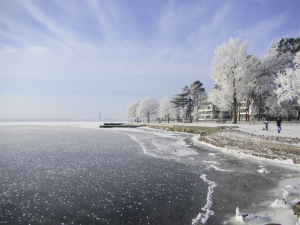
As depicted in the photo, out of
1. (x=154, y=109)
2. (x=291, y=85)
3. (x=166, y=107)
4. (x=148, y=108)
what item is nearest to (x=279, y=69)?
(x=291, y=85)

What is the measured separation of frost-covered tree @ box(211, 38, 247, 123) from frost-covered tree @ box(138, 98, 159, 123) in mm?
48914

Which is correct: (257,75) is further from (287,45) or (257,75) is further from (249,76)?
(287,45)

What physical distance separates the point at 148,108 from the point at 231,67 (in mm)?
50628

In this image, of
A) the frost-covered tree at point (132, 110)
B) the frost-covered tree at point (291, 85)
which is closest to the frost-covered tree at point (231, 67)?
the frost-covered tree at point (291, 85)

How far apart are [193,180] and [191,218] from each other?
3.08 metres

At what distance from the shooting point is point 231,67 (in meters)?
32.7

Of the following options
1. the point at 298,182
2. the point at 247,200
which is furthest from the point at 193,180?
the point at 298,182

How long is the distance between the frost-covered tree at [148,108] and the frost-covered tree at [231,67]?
4891 centimetres

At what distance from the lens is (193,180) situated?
768cm

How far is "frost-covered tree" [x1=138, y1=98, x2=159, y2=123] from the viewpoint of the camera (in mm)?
80625

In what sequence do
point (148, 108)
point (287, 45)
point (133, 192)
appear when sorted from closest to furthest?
point (133, 192) → point (287, 45) → point (148, 108)

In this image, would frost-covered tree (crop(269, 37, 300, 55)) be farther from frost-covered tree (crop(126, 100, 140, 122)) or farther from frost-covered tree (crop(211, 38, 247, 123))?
frost-covered tree (crop(126, 100, 140, 122))

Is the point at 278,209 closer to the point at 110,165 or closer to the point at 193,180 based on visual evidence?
the point at 193,180

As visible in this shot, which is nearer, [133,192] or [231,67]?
[133,192]
